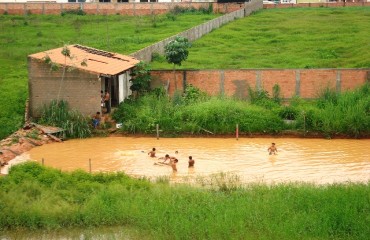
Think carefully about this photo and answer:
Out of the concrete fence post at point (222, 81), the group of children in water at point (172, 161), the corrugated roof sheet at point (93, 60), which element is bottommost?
the group of children in water at point (172, 161)

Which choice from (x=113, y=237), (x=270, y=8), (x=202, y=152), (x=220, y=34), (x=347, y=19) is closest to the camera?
(x=113, y=237)

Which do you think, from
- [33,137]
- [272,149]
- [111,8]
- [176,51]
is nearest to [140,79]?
[176,51]

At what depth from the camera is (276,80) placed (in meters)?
33.2

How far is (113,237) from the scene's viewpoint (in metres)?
17.4

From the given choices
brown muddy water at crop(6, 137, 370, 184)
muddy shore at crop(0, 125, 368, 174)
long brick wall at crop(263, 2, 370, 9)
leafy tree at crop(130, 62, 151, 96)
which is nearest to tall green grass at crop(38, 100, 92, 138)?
brown muddy water at crop(6, 137, 370, 184)

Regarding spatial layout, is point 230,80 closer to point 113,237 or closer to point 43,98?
point 43,98

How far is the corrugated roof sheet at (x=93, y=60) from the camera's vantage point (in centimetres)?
3023

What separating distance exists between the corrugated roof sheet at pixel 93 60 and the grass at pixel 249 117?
6.36 feet

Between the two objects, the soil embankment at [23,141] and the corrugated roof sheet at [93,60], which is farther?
the corrugated roof sheet at [93,60]

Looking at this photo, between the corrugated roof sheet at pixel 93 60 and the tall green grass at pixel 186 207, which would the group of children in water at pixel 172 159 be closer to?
the tall green grass at pixel 186 207

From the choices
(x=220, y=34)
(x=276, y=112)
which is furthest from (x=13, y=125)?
(x=220, y=34)

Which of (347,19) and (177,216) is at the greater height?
(347,19)

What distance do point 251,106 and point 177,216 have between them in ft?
45.0

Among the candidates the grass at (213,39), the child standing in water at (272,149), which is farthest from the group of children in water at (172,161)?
the grass at (213,39)
